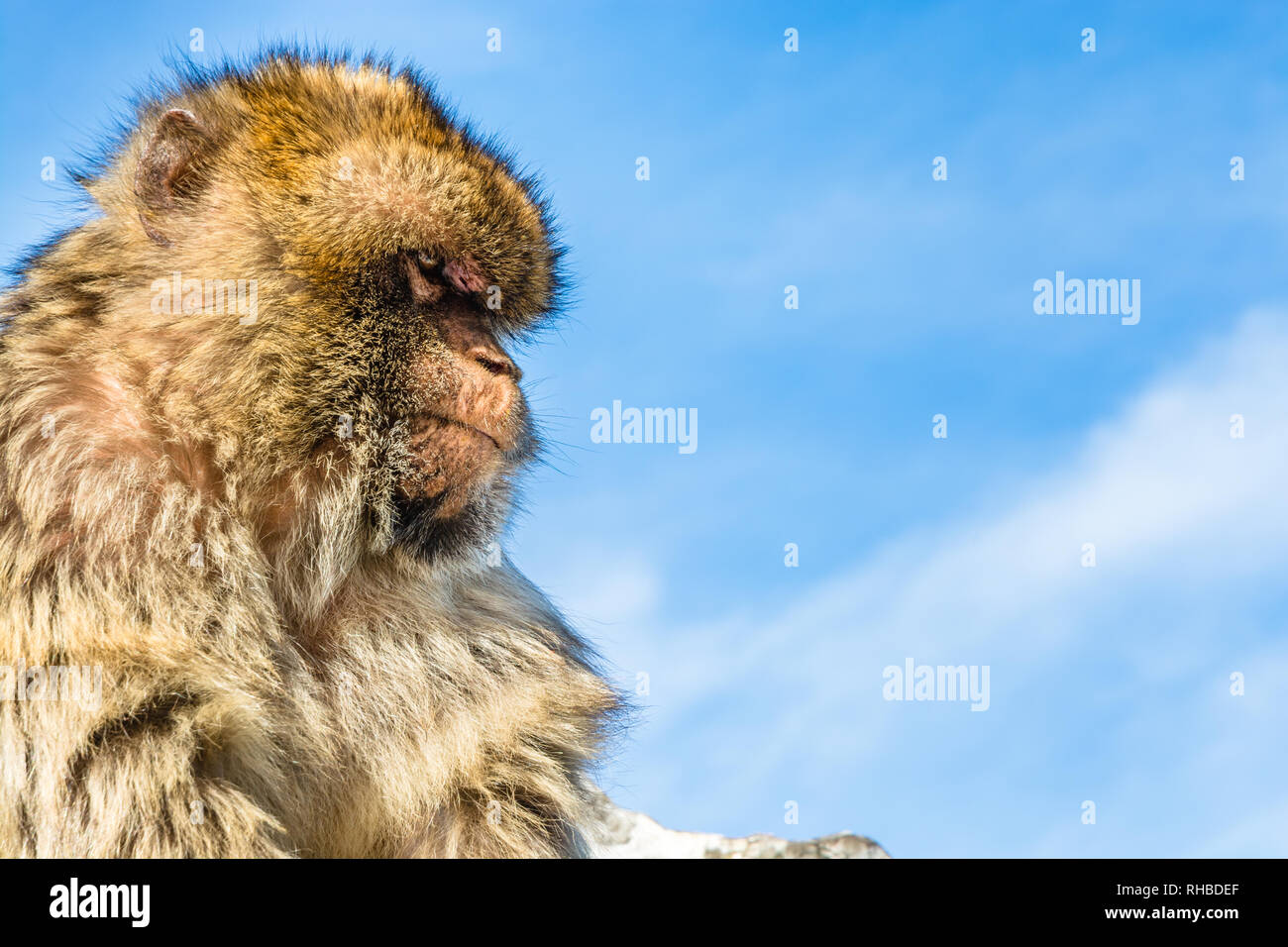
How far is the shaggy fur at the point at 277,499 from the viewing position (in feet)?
11.9

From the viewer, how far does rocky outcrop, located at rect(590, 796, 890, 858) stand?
4617mm

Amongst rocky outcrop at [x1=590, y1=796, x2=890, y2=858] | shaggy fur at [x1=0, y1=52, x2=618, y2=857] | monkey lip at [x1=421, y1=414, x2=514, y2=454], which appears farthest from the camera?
rocky outcrop at [x1=590, y1=796, x2=890, y2=858]

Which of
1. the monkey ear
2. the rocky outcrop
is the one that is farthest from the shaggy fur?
the rocky outcrop

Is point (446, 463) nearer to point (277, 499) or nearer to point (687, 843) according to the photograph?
point (277, 499)

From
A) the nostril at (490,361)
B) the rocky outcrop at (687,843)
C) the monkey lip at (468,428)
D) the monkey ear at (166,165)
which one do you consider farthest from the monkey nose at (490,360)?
the rocky outcrop at (687,843)

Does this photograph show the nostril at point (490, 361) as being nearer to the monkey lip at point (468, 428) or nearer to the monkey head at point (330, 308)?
the monkey head at point (330, 308)

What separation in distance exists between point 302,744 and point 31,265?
1.99 m

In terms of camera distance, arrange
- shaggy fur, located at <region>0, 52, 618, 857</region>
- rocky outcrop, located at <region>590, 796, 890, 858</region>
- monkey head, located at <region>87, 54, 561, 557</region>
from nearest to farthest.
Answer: shaggy fur, located at <region>0, 52, 618, 857</region>, monkey head, located at <region>87, 54, 561, 557</region>, rocky outcrop, located at <region>590, 796, 890, 858</region>

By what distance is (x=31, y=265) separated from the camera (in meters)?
4.32

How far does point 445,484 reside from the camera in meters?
4.10

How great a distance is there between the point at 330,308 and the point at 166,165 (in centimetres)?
81

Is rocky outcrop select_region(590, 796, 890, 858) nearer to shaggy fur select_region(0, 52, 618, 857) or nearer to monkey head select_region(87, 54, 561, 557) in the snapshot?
shaggy fur select_region(0, 52, 618, 857)

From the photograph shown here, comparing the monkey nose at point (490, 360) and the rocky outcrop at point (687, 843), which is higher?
the monkey nose at point (490, 360)

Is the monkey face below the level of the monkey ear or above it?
below
